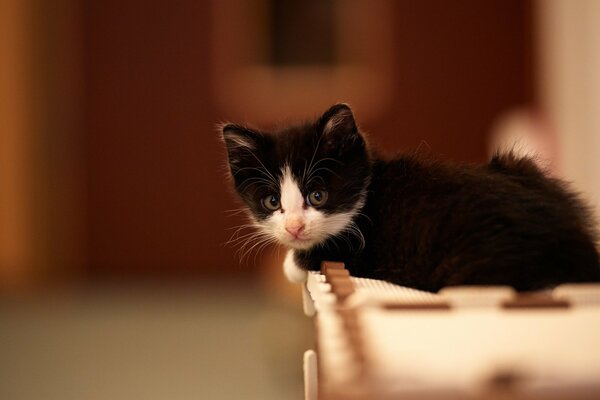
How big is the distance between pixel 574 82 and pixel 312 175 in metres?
2.95

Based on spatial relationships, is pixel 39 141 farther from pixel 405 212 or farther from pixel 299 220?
pixel 405 212

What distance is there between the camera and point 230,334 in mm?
3422

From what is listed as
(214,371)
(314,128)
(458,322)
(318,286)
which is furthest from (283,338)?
(458,322)

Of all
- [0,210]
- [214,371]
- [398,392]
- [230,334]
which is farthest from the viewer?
[0,210]

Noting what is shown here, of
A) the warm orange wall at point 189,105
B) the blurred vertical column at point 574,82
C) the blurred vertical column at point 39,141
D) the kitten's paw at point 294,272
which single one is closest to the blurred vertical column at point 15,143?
the blurred vertical column at point 39,141

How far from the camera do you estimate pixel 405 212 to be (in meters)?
1.07

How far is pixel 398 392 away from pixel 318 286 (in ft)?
0.86

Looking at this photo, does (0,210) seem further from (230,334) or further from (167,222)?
(230,334)

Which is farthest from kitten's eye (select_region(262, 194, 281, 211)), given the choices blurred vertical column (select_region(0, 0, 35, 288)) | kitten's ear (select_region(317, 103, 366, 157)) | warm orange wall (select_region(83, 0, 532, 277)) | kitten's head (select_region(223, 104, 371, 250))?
blurred vertical column (select_region(0, 0, 35, 288))

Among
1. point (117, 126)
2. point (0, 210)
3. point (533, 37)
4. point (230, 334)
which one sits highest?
point (533, 37)

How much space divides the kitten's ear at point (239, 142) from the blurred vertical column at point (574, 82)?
220 centimetres

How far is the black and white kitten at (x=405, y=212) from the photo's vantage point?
907mm

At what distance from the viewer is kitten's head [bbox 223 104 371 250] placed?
1.20 metres

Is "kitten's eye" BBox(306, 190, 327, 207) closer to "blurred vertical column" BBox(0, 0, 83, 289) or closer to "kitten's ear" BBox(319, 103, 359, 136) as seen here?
"kitten's ear" BBox(319, 103, 359, 136)
